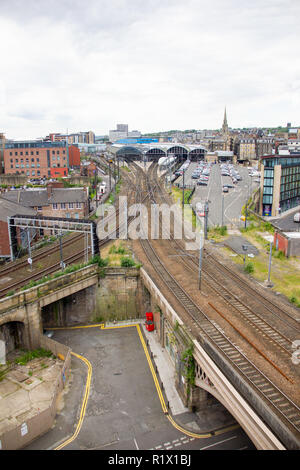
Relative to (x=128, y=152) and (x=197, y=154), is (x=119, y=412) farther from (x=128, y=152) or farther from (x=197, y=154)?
(x=128, y=152)

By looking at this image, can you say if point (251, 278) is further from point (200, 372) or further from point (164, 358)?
point (200, 372)

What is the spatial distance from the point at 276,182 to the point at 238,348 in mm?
39562

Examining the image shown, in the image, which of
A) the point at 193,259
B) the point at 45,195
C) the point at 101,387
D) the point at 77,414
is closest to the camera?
the point at 77,414

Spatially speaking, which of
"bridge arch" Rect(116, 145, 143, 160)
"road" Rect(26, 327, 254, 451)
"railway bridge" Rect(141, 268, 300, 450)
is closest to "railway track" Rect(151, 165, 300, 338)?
"railway bridge" Rect(141, 268, 300, 450)

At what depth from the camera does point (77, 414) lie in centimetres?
2175

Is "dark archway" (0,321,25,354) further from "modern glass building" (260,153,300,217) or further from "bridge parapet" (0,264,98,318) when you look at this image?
"modern glass building" (260,153,300,217)

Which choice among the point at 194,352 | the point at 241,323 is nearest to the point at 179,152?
the point at 241,323

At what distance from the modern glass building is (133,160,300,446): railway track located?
97.3 feet

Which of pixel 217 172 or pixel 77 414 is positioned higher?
pixel 217 172

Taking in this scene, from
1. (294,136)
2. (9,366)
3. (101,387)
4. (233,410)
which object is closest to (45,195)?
(9,366)

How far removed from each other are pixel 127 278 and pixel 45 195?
29538 millimetres

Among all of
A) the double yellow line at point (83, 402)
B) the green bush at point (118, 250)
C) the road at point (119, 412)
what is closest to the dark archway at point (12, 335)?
the road at point (119, 412)

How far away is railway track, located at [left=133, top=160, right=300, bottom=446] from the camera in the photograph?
612 inches

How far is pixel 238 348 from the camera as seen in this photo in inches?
794
